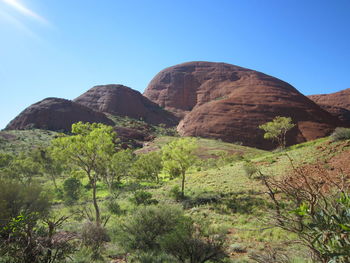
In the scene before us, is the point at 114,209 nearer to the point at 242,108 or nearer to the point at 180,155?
the point at 180,155

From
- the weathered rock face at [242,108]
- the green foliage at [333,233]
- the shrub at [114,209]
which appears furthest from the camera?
the weathered rock face at [242,108]

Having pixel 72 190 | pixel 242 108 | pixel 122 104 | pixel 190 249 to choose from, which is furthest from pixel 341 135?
pixel 122 104

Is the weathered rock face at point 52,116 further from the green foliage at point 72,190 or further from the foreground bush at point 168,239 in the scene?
the foreground bush at point 168,239

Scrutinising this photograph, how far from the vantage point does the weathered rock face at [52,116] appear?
2662 inches

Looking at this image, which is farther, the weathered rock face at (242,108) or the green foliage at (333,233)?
the weathered rock face at (242,108)

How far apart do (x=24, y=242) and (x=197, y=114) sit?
225ft

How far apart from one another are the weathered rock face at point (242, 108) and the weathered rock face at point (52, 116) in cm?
3602

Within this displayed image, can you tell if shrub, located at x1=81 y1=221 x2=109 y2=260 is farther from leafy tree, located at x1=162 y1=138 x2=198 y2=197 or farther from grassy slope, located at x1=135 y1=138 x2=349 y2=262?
leafy tree, located at x1=162 y1=138 x2=198 y2=197

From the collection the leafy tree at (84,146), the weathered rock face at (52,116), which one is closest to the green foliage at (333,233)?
the leafy tree at (84,146)

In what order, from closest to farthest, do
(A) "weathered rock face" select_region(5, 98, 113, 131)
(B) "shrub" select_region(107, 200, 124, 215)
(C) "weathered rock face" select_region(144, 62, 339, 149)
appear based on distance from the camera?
(B) "shrub" select_region(107, 200, 124, 215), (C) "weathered rock face" select_region(144, 62, 339, 149), (A) "weathered rock face" select_region(5, 98, 113, 131)

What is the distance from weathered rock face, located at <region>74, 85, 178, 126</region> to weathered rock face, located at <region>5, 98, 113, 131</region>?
51.7 feet

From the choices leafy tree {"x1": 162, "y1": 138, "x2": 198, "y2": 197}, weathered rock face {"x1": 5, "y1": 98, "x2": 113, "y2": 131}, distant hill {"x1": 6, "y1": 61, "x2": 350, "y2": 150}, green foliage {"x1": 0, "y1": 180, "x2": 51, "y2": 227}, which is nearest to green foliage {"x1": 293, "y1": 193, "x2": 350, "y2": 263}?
green foliage {"x1": 0, "y1": 180, "x2": 51, "y2": 227}

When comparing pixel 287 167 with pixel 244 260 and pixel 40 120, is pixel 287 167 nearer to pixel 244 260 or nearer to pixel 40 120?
pixel 244 260

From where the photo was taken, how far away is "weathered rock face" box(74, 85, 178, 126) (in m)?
92.9
